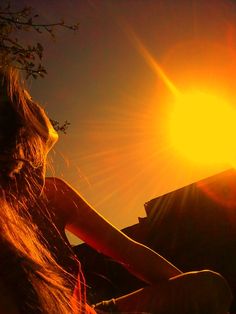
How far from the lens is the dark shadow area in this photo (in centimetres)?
1455

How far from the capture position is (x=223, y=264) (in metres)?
13.6

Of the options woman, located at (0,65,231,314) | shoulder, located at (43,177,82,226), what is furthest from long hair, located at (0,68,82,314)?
shoulder, located at (43,177,82,226)

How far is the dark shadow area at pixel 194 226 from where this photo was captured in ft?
47.8

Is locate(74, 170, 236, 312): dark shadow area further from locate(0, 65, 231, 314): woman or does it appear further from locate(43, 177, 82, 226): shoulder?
locate(43, 177, 82, 226): shoulder

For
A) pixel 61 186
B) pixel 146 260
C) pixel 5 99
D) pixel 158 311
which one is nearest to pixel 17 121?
pixel 5 99

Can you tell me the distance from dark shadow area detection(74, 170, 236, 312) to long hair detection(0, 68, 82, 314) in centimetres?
1339

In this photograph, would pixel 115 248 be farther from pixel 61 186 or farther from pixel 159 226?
pixel 159 226

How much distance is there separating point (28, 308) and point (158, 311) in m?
0.91

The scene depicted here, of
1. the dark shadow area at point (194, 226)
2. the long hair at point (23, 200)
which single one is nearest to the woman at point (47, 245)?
the long hair at point (23, 200)

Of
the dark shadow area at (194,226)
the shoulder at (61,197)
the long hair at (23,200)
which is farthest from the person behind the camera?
the dark shadow area at (194,226)

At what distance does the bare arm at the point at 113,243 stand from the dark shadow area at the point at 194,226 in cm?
1259

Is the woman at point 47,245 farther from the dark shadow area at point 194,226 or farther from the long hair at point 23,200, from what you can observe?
the dark shadow area at point 194,226

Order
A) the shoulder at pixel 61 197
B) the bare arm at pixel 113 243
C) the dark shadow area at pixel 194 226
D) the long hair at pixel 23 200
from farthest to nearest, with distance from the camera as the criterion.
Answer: the dark shadow area at pixel 194 226 → the bare arm at pixel 113 243 → the shoulder at pixel 61 197 → the long hair at pixel 23 200

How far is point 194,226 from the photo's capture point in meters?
15.4
